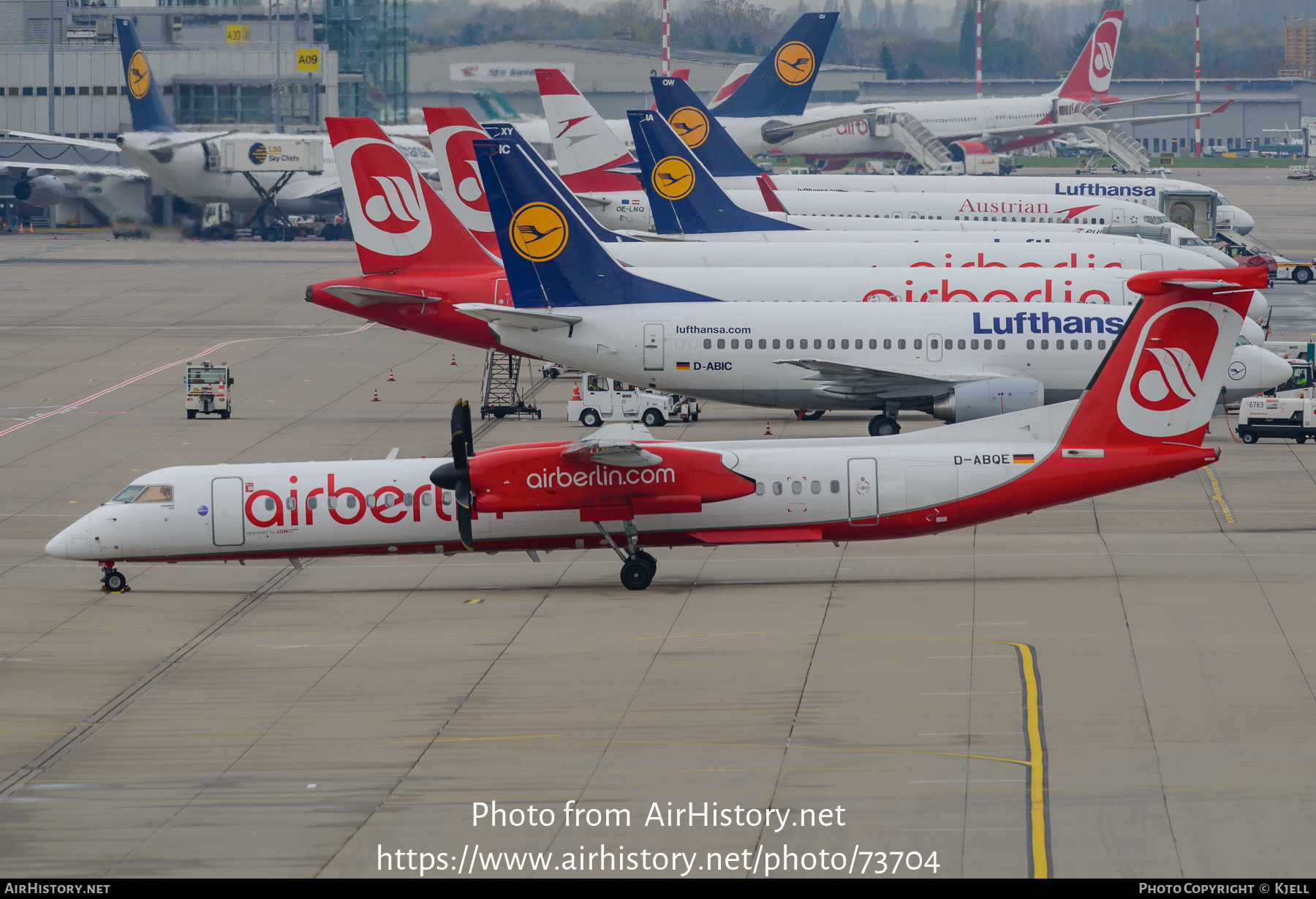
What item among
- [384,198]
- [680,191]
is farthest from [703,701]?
[680,191]

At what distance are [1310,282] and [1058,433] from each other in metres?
71.3

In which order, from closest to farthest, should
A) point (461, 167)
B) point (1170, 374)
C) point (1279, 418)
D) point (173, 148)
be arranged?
point (1170, 374), point (1279, 418), point (461, 167), point (173, 148)

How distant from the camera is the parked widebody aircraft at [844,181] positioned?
274 ft

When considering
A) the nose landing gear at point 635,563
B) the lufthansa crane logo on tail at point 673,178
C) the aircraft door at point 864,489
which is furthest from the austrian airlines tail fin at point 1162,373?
the lufthansa crane logo on tail at point 673,178

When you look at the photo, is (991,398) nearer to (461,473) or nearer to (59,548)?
(461,473)

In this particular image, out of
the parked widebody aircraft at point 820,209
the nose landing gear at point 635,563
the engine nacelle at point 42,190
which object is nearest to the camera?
the nose landing gear at point 635,563

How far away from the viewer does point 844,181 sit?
9988 centimetres

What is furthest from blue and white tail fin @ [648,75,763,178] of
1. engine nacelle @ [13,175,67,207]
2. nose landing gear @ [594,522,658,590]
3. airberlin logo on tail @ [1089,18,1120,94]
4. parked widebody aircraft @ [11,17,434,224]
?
airberlin logo on tail @ [1089,18,1120,94]

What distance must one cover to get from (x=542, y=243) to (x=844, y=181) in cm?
5458

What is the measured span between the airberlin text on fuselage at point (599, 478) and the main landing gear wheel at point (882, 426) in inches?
647

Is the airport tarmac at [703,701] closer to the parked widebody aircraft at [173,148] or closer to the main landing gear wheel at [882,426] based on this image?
the main landing gear wheel at [882,426]

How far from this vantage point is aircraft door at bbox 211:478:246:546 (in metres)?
34.3

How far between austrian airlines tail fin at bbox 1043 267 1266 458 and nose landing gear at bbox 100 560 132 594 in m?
21.3

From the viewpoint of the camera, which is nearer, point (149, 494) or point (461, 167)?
point (149, 494)
